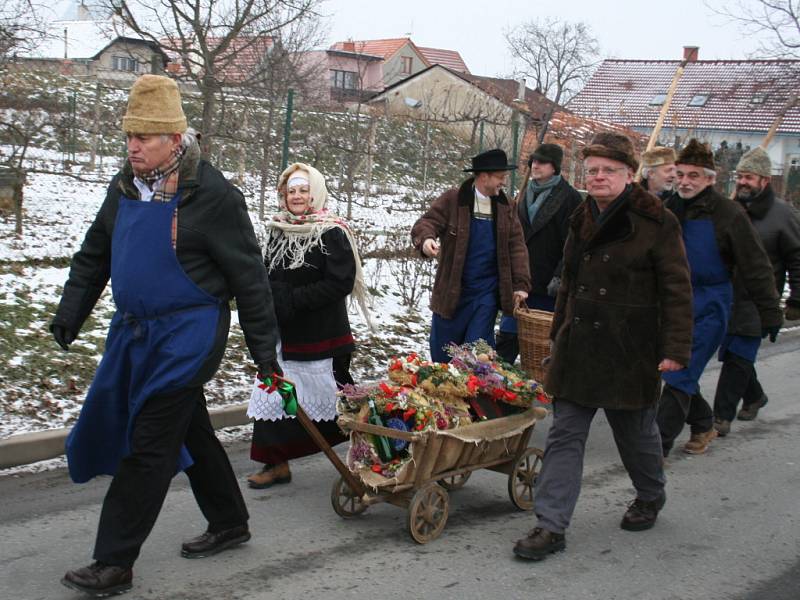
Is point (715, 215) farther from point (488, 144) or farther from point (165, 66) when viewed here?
point (488, 144)

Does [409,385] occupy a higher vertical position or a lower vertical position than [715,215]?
lower

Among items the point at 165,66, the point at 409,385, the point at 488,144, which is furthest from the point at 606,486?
the point at 488,144

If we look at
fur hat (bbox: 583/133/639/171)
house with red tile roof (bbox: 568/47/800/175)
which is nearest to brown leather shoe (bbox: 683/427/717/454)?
fur hat (bbox: 583/133/639/171)

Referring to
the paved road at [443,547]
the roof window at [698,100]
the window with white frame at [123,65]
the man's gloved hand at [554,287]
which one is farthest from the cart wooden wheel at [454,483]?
the roof window at [698,100]

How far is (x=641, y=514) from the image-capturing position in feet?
17.5

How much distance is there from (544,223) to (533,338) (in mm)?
1138

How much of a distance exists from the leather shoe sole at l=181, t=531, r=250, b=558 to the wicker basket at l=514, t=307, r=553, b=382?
2410 mm

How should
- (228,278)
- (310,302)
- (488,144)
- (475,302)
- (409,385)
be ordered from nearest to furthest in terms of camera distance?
(228,278)
(409,385)
(310,302)
(475,302)
(488,144)

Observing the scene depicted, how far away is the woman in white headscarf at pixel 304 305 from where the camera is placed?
221 inches

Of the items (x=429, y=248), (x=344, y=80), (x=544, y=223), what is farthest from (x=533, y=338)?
(x=344, y=80)

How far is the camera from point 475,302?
6688 millimetres

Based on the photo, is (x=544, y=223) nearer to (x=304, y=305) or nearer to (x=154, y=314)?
(x=304, y=305)

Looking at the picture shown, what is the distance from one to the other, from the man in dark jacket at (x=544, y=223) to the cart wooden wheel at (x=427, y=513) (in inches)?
93.0

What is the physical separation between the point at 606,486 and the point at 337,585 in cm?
231
